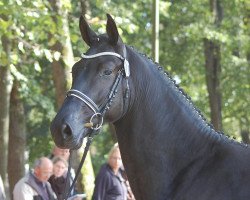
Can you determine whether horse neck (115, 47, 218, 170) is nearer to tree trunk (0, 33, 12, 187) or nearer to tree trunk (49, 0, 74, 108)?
tree trunk (49, 0, 74, 108)

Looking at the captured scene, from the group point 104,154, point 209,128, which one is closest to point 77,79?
point 209,128

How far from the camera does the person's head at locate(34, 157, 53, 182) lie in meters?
9.47

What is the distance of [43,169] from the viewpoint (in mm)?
9484

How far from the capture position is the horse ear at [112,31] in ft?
16.5

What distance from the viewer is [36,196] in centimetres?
954

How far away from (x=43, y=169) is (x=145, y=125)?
4.63 m

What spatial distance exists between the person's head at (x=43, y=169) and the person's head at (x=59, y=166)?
476 millimetres

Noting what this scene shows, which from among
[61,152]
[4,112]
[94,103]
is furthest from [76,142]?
[4,112]

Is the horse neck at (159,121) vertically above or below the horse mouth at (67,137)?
above

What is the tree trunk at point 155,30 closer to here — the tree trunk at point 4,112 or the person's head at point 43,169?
the tree trunk at point 4,112

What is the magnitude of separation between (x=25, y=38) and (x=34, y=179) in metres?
5.03

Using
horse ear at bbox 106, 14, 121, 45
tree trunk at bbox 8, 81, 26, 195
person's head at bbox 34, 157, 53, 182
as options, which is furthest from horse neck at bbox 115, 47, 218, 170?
tree trunk at bbox 8, 81, 26, 195

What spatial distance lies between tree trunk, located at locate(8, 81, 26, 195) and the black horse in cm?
1404

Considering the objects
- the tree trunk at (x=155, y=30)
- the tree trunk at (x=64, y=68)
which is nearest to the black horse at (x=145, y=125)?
the tree trunk at (x=64, y=68)
